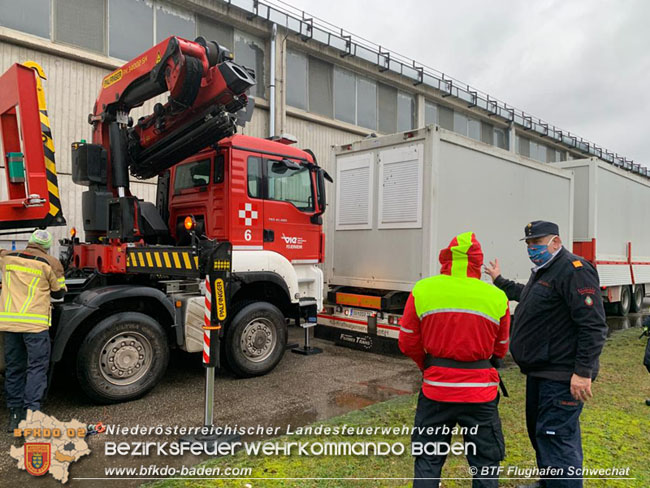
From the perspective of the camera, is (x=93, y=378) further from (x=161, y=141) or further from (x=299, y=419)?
(x=161, y=141)

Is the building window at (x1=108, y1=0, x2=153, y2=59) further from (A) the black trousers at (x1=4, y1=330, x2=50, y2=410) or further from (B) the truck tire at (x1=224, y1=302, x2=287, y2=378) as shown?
(A) the black trousers at (x1=4, y1=330, x2=50, y2=410)

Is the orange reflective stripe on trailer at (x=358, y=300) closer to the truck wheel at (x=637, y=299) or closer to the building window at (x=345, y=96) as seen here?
the building window at (x=345, y=96)

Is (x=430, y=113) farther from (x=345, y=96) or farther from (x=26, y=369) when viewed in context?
(x=26, y=369)

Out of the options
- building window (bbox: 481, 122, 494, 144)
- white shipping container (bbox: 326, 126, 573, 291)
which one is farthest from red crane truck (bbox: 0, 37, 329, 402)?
building window (bbox: 481, 122, 494, 144)

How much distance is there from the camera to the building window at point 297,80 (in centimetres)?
1285

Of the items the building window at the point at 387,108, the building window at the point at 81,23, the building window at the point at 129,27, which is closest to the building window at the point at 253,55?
the building window at the point at 129,27

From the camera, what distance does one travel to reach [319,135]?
13484 millimetres

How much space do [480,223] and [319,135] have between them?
7.17m

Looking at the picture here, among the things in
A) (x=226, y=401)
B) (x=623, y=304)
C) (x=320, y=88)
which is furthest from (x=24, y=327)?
(x=623, y=304)

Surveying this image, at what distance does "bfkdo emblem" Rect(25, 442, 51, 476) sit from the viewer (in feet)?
11.7

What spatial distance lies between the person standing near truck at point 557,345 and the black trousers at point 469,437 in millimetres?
591

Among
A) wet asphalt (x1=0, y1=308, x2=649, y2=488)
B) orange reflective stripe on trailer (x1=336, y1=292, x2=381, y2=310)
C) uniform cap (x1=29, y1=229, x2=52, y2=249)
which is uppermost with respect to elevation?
uniform cap (x1=29, y1=229, x2=52, y2=249)

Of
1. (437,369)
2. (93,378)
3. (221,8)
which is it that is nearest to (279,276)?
(93,378)

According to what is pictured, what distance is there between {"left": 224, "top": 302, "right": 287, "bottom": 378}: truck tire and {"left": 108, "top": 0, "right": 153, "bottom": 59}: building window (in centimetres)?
671
